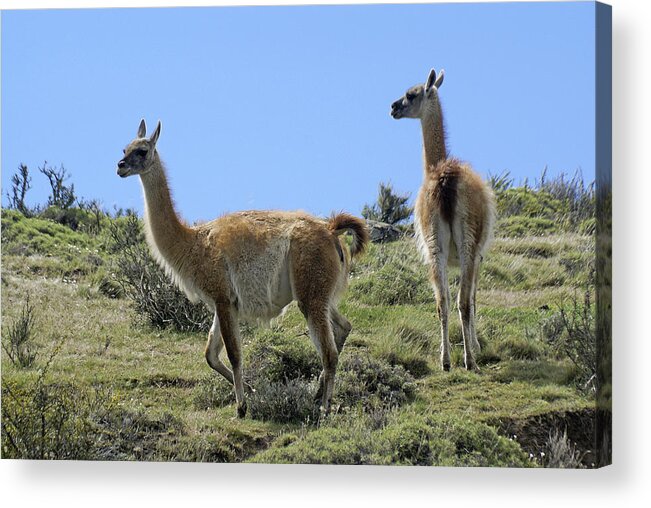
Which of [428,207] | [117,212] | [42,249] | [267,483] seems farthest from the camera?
[117,212]

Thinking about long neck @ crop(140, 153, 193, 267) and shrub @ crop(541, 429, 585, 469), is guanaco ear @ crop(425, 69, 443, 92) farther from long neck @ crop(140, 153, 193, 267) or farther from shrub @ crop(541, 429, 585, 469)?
shrub @ crop(541, 429, 585, 469)

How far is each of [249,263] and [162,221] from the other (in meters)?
0.81

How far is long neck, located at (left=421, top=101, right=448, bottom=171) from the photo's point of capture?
33.3ft

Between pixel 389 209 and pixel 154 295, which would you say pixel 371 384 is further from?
pixel 389 209

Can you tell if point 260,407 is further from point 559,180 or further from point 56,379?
point 559,180

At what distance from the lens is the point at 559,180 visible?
8.84 m

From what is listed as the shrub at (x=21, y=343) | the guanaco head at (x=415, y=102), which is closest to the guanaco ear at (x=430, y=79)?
the guanaco head at (x=415, y=102)

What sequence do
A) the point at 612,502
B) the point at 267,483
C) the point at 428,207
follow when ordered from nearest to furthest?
the point at 612,502
the point at 267,483
the point at 428,207

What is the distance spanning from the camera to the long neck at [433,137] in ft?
33.3

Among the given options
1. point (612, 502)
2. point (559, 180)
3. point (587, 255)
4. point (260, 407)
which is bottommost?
point (612, 502)

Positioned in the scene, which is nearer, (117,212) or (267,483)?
(267,483)

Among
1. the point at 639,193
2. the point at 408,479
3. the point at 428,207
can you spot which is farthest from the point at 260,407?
the point at 639,193

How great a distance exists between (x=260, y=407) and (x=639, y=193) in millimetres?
3387

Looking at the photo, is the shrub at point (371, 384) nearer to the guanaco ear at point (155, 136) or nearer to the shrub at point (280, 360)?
the shrub at point (280, 360)
